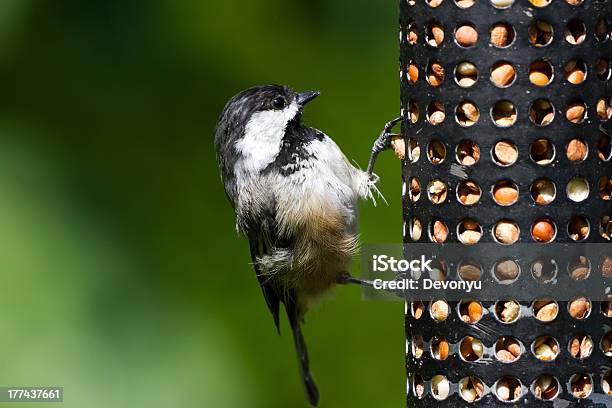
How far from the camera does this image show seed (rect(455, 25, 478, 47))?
207cm

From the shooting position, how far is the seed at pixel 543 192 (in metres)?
2.06

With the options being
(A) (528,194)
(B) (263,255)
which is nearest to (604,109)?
(A) (528,194)

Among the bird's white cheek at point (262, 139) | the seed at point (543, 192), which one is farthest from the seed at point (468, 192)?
the bird's white cheek at point (262, 139)

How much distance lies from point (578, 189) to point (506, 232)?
0.20 metres

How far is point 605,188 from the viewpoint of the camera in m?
2.12

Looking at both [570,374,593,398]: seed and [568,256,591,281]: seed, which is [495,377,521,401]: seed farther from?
[568,256,591,281]: seed

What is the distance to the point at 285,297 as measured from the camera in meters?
3.51

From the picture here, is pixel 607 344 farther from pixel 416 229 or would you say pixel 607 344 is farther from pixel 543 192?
pixel 416 229

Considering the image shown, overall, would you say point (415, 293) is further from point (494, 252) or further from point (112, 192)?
point (112, 192)

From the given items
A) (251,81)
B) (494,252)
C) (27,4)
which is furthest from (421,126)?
(27,4)

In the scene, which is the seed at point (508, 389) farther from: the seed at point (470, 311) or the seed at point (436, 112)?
the seed at point (436, 112)

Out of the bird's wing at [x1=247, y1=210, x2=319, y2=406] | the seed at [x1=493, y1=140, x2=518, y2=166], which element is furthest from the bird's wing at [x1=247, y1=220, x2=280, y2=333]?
the seed at [x1=493, y1=140, x2=518, y2=166]

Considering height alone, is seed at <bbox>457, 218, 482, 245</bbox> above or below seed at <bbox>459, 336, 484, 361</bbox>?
above

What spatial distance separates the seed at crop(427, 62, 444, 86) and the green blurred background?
51.7 inches
